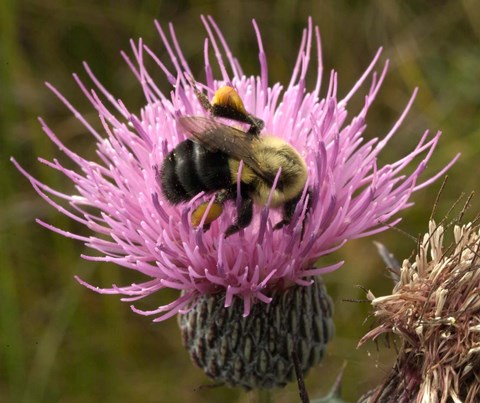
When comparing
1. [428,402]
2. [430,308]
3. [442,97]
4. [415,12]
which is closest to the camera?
[428,402]

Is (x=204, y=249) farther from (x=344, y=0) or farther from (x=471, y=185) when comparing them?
(x=344, y=0)

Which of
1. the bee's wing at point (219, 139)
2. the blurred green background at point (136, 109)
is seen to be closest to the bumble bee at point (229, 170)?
the bee's wing at point (219, 139)

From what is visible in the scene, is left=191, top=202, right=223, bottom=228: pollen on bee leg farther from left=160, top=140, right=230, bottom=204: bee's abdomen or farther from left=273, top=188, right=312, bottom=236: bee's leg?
left=273, top=188, right=312, bottom=236: bee's leg

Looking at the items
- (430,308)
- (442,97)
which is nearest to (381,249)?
(430,308)

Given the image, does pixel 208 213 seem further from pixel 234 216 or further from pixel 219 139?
pixel 219 139

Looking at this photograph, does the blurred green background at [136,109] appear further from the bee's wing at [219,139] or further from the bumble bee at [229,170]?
the bee's wing at [219,139]

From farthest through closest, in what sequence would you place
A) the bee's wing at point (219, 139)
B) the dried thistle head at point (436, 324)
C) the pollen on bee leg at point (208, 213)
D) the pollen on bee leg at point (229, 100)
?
the pollen on bee leg at point (229, 100) < the pollen on bee leg at point (208, 213) < the bee's wing at point (219, 139) < the dried thistle head at point (436, 324)
